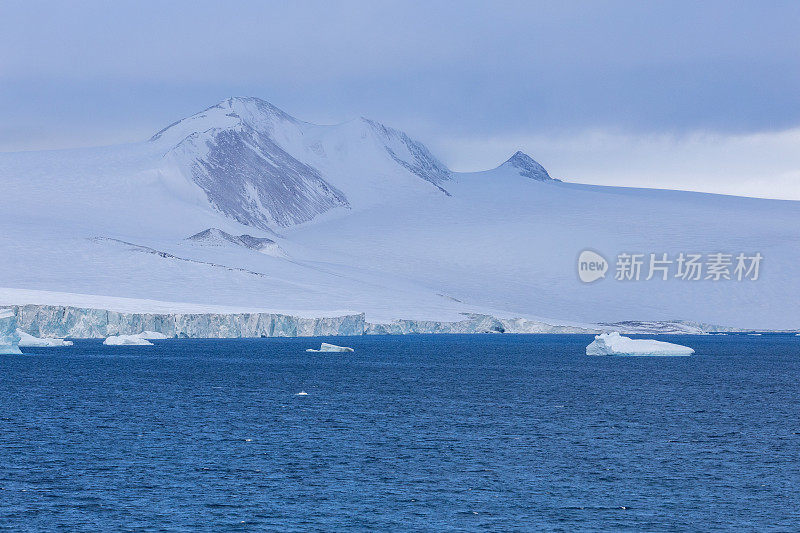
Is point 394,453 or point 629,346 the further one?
point 629,346

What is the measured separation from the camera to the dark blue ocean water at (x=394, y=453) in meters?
28.0

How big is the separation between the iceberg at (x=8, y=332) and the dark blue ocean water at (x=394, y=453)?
493 inches

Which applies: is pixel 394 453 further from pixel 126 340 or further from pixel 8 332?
pixel 126 340

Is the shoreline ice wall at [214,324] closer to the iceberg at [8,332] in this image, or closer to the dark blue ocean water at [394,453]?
the iceberg at [8,332]

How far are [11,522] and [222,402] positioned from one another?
93.3ft

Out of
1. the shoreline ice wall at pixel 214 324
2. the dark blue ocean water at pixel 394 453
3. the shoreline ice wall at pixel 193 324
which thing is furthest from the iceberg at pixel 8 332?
the shoreline ice wall at pixel 193 324

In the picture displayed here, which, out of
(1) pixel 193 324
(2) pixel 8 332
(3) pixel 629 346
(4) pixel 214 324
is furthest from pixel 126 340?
(3) pixel 629 346

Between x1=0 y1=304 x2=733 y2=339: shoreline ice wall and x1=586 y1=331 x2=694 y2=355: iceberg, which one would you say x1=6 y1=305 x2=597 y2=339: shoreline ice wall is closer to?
x1=0 y1=304 x2=733 y2=339: shoreline ice wall

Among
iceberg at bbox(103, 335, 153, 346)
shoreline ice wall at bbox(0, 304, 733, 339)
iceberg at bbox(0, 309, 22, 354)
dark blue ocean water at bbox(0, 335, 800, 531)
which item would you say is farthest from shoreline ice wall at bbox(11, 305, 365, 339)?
dark blue ocean water at bbox(0, 335, 800, 531)

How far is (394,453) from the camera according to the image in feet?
124

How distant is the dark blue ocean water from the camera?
2797 centimetres

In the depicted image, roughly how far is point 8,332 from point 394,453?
193 feet

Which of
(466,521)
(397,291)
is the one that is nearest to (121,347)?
(397,291)

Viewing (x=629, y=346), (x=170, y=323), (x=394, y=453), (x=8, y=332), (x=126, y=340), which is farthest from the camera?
(x=170, y=323)
